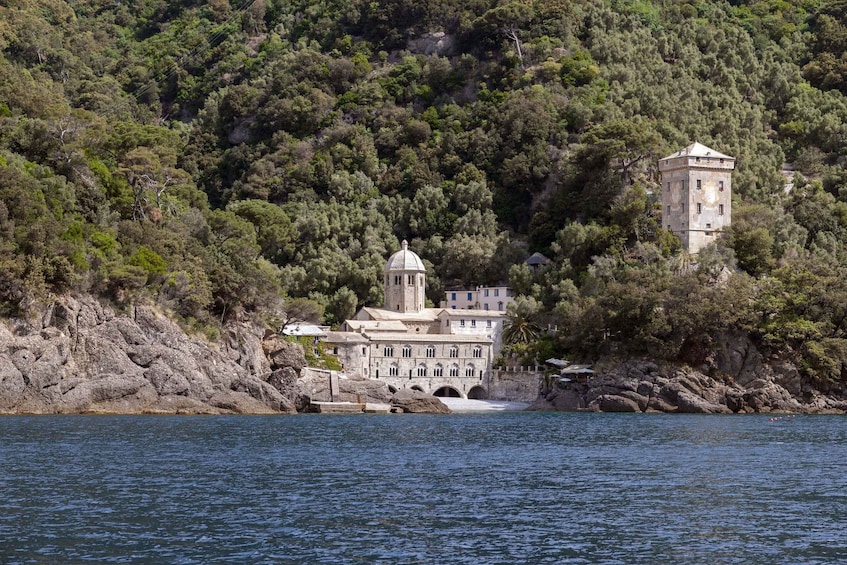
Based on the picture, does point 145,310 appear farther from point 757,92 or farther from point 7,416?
point 757,92

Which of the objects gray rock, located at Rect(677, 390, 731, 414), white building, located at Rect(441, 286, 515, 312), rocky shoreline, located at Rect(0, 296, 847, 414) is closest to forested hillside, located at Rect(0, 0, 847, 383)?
rocky shoreline, located at Rect(0, 296, 847, 414)

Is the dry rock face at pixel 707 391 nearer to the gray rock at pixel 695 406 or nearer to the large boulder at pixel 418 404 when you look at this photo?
the gray rock at pixel 695 406

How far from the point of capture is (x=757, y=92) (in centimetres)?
15025

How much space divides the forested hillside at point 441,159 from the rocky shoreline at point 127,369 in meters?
1.82

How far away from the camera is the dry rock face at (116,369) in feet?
282

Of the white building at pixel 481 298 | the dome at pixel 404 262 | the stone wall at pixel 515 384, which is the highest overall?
the dome at pixel 404 262

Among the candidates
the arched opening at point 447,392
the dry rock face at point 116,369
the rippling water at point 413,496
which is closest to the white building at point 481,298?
the arched opening at point 447,392

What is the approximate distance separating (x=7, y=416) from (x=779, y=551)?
55.8 metres

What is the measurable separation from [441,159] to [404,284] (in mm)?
23674

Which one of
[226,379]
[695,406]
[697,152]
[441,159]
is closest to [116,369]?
[226,379]

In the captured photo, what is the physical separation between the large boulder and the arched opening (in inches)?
489

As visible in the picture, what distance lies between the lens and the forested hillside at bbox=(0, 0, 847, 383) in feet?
335

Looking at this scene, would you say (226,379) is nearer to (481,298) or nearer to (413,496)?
(481,298)

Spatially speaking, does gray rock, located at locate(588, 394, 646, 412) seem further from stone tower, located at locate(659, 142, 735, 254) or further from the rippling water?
the rippling water
